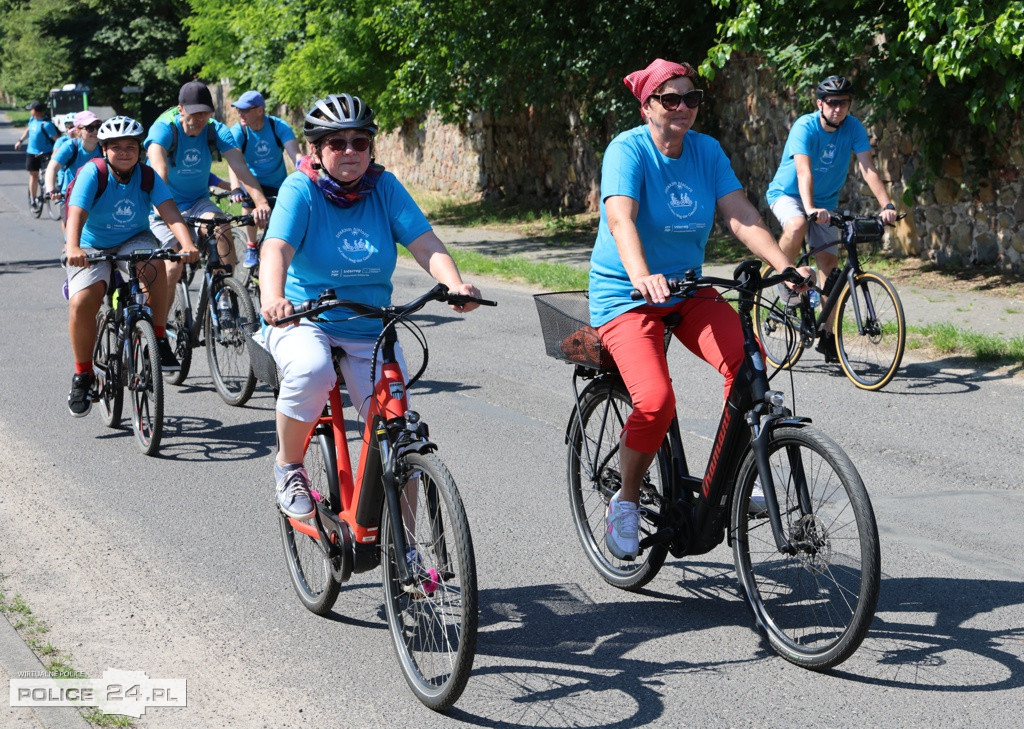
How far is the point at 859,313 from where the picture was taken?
885 cm

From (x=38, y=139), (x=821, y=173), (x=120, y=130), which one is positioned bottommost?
(x=821, y=173)

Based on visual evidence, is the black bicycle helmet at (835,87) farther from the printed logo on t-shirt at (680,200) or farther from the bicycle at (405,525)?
the bicycle at (405,525)

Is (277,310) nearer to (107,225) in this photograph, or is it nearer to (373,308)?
(373,308)

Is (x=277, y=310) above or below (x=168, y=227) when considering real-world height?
below

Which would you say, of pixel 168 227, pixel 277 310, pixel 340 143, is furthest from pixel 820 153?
pixel 277 310

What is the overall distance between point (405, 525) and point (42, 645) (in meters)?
1.56

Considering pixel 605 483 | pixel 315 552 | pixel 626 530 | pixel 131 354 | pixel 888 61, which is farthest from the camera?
pixel 888 61

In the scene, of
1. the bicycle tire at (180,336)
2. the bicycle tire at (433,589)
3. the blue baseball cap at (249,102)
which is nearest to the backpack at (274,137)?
the blue baseball cap at (249,102)

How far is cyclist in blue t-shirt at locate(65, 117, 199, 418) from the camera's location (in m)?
7.76

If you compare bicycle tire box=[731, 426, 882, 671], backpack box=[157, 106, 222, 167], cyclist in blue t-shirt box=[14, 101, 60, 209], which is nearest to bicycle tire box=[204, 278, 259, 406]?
backpack box=[157, 106, 222, 167]

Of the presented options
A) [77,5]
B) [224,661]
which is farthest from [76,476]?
[77,5]

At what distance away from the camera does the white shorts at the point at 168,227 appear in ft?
29.4

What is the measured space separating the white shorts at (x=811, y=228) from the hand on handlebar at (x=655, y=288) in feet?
16.6

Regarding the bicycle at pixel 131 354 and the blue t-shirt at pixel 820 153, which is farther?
the blue t-shirt at pixel 820 153
